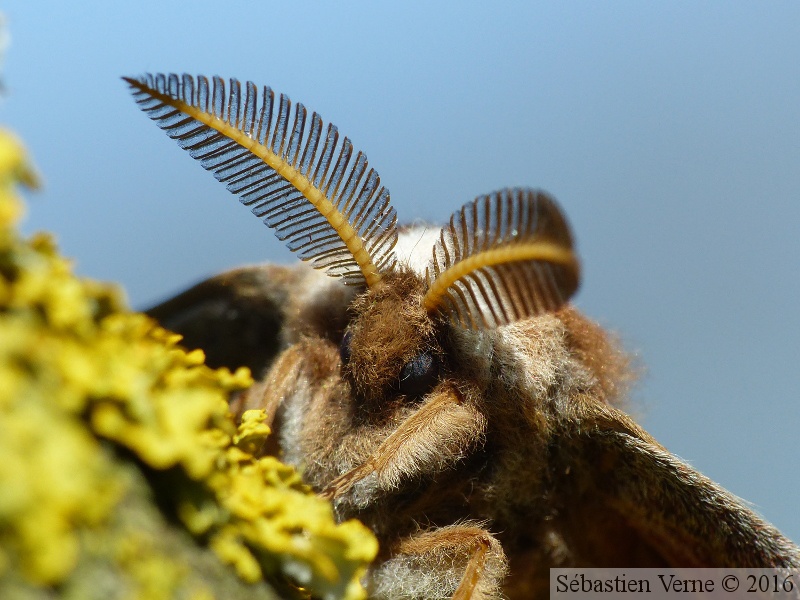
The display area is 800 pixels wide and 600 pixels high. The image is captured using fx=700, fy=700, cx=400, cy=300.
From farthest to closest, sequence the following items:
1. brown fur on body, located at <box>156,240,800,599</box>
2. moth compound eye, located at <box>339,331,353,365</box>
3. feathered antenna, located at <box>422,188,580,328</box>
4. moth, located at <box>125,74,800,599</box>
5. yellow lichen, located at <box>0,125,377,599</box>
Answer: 1. moth compound eye, located at <box>339,331,353,365</box>
2. brown fur on body, located at <box>156,240,800,599</box>
3. moth, located at <box>125,74,800,599</box>
4. feathered antenna, located at <box>422,188,580,328</box>
5. yellow lichen, located at <box>0,125,377,599</box>

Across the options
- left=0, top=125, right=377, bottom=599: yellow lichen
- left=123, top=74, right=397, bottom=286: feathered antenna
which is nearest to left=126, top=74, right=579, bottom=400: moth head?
left=123, top=74, right=397, bottom=286: feathered antenna

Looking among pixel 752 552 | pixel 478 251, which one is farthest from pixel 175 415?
pixel 752 552

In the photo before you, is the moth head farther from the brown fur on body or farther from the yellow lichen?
the yellow lichen

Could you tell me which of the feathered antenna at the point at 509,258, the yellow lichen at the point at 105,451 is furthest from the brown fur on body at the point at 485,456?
the yellow lichen at the point at 105,451

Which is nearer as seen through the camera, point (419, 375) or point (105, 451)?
point (105, 451)

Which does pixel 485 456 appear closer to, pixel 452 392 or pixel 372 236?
pixel 452 392

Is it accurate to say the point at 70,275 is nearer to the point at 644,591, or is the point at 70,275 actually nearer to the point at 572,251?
the point at 572,251

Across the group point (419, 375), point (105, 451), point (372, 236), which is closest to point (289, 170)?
point (372, 236)
